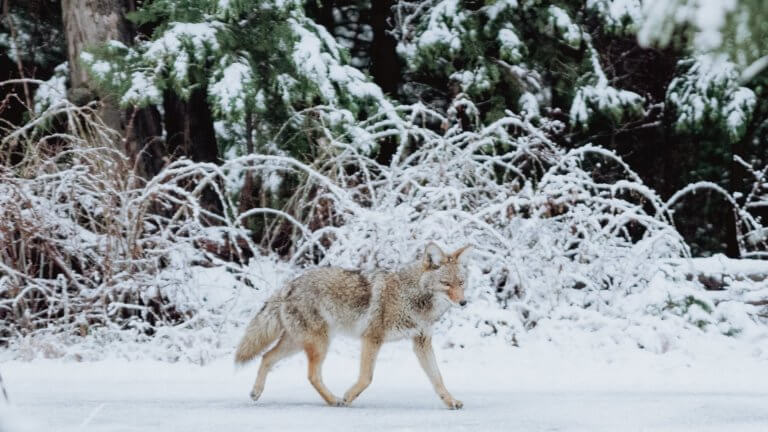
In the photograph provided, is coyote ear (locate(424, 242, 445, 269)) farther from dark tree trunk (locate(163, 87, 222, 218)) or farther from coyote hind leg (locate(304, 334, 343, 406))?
dark tree trunk (locate(163, 87, 222, 218))

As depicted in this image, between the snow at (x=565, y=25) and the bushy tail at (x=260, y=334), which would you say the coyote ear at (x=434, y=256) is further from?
the snow at (x=565, y=25)

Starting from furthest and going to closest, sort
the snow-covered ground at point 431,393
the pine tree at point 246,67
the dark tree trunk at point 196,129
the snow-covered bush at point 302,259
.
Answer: the dark tree trunk at point 196,129 < the pine tree at point 246,67 < the snow-covered bush at point 302,259 < the snow-covered ground at point 431,393

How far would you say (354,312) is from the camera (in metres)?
6.54

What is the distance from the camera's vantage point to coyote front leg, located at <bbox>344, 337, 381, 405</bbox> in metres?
6.18

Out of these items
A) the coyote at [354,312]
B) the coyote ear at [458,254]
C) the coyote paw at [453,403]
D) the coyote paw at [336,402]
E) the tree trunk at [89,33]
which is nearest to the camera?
the coyote paw at [453,403]

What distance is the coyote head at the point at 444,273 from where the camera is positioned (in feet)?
20.9

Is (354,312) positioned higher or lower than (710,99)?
lower

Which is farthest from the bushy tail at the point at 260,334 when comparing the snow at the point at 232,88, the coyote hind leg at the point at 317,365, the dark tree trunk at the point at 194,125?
the dark tree trunk at the point at 194,125

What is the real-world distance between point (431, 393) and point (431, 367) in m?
0.82

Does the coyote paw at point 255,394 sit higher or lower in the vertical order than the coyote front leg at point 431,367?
lower

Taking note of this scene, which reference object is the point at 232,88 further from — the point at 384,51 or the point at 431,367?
the point at 431,367

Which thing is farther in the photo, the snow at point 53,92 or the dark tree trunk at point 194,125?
the dark tree trunk at point 194,125

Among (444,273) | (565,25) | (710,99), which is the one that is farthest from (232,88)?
(710,99)

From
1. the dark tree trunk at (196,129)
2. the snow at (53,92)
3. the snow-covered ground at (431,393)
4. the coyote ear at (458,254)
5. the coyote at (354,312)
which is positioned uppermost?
the snow at (53,92)
